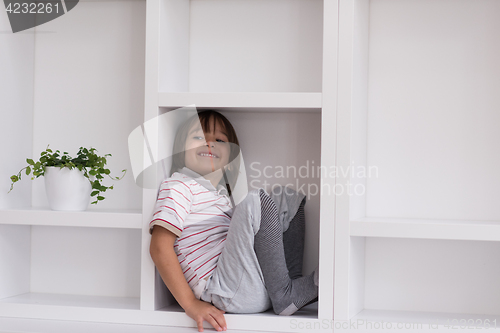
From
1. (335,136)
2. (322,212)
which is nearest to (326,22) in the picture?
(335,136)

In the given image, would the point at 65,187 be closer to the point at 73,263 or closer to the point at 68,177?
the point at 68,177

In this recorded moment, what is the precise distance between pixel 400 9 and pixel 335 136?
0.47 m

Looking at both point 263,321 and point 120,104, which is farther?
point 120,104

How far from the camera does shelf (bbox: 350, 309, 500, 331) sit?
1.07 meters

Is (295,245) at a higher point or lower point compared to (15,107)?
lower

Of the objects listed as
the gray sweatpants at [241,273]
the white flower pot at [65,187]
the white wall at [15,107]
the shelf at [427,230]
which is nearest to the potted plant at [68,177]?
the white flower pot at [65,187]

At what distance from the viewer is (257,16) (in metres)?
1.35

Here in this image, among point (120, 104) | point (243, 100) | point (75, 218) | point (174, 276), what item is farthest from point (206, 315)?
point (120, 104)

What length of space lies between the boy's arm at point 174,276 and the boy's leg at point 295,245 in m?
0.24

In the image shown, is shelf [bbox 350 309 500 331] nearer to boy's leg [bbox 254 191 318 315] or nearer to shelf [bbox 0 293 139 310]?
boy's leg [bbox 254 191 318 315]

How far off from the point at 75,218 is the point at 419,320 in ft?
2.92

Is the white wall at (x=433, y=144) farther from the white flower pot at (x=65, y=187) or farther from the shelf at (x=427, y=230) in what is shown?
the white flower pot at (x=65, y=187)

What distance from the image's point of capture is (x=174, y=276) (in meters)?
1.10

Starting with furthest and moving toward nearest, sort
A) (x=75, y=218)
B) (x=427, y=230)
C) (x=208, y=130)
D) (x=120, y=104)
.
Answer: (x=120, y=104)
(x=208, y=130)
(x=75, y=218)
(x=427, y=230)
